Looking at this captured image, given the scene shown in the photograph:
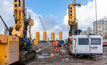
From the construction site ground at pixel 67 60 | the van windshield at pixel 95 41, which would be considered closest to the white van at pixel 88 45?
the van windshield at pixel 95 41

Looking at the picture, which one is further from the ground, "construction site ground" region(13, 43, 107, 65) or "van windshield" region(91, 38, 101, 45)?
"van windshield" region(91, 38, 101, 45)

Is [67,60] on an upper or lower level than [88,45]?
lower

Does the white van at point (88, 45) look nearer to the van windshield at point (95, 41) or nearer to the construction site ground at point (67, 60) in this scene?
the van windshield at point (95, 41)

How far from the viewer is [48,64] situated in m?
9.17

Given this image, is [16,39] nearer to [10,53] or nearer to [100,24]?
[10,53]

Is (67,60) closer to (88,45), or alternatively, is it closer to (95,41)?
(88,45)

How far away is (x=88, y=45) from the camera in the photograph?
432 inches

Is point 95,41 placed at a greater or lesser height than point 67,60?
greater

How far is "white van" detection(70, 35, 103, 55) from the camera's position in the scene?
10.8 metres

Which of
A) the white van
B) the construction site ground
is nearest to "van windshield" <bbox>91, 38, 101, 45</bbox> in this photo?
the white van

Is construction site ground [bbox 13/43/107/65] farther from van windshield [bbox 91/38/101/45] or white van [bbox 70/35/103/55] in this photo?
van windshield [bbox 91/38/101/45]

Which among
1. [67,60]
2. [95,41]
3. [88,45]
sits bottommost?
[67,60]

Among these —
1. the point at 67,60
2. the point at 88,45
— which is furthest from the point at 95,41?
the point at 67,60

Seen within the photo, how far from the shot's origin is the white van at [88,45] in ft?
35.6
